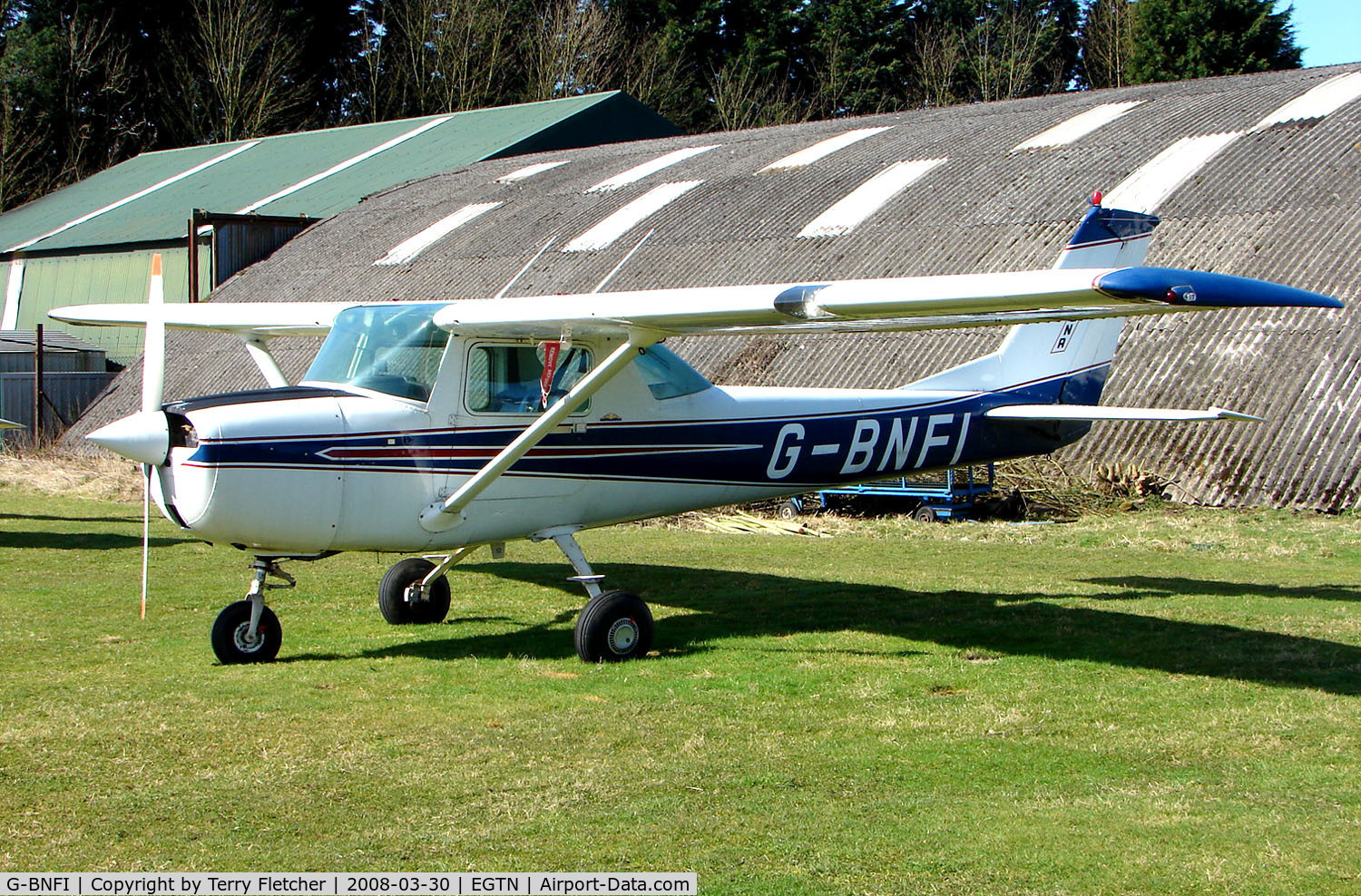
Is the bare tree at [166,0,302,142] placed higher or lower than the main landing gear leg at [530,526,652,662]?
higher

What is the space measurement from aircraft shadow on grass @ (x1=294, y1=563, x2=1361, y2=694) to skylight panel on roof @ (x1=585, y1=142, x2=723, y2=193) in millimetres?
17166

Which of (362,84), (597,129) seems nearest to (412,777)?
(597,129)

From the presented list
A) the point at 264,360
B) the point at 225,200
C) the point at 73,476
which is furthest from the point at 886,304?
the point at 225,200

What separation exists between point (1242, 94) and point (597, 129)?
19.8m

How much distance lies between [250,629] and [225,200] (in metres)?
30.1

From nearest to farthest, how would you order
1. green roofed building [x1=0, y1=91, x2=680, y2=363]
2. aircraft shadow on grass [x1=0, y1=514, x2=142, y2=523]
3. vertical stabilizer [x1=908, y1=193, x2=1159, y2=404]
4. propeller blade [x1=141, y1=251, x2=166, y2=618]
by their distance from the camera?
propeller blade [x1=141, y1=251, x2=166, y2=618] → vertical stabilizer [x1=908, y1=193, x2=1159, y2=404] → aircraft shadow on grass [x1=0, y1=514, x2=142, y2=523] → green roofed building [x1=0, y1=91, x2=680, y2=363]

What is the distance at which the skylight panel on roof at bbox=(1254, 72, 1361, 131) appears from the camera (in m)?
20.5

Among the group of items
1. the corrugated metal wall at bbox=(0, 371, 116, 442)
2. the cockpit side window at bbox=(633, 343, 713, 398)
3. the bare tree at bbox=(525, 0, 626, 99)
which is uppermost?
the bare tree at bbox=(525, 0, 626, 99)

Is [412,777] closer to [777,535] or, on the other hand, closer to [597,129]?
[777,535]

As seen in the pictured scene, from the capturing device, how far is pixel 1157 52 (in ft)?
159

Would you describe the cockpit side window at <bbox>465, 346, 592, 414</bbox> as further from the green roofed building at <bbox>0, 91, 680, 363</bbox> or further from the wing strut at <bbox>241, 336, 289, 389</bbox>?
the green roofed building at <bbox>0, 91, 680, 363</bbox>

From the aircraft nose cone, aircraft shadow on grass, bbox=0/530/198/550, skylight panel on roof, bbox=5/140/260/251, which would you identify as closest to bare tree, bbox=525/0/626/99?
skylight panel on roof, bbox=5/140/260/251

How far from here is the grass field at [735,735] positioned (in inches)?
197

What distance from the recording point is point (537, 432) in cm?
877
